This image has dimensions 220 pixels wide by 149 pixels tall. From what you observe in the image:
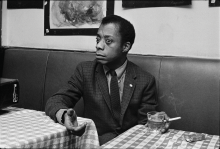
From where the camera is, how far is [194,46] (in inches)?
77.2

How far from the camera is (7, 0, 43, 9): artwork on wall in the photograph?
2.54 m

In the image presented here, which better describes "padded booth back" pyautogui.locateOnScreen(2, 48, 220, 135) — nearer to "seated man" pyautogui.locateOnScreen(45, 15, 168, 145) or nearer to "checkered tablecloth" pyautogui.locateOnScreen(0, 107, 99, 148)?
"seated man" pyautogui.locateOnScreen(45, 15, 168, 145)

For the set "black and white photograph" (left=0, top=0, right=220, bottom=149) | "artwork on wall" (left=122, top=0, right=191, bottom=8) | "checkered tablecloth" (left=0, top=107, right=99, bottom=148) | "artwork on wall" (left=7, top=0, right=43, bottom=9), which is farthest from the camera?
"artwork on wall" (left=7, top=0, right=43, bottom=9)

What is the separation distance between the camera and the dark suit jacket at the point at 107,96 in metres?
1.64

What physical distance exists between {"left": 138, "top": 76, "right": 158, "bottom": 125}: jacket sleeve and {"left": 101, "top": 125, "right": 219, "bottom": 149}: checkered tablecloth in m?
0.37

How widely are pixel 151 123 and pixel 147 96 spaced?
39cm

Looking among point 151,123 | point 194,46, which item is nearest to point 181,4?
point 194,46

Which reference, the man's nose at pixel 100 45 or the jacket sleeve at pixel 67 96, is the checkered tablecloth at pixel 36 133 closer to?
the jacket sleeve at pixel 67 96

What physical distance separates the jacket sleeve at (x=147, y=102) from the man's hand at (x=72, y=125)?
2.02 ft

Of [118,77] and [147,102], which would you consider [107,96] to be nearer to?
[118,77]

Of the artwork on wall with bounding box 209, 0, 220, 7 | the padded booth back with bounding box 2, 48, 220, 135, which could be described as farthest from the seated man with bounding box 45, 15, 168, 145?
the artwork on wall with bounding box 209, 0, 220, 7

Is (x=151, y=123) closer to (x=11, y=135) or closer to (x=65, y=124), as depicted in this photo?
(x=65, y=124)

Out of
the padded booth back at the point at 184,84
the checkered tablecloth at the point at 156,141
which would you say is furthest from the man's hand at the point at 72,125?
the padded booth back at the point at 184,84

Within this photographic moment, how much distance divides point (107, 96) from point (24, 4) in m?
1.48
